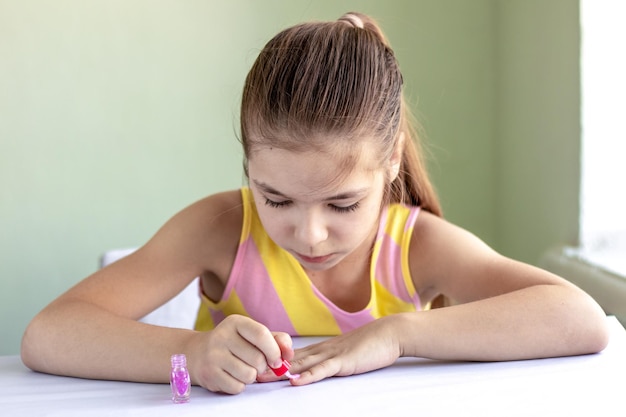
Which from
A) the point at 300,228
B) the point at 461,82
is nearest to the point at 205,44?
the point at 461,82

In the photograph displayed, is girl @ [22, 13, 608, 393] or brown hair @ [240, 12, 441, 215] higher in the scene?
brown hair @ [240, 12, 441, 215]

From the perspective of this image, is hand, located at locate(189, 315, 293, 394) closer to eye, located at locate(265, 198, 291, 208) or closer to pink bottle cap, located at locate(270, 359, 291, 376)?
pink bottle cap, located at locate(270, 359, 291, 376)

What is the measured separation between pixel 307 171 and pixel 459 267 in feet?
1.14

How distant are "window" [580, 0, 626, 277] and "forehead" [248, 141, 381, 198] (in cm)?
88

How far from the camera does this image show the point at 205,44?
2334 millimetres

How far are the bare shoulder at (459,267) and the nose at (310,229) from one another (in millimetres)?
287

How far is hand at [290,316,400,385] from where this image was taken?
985 mm

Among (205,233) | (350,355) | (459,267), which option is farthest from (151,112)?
(350,355)

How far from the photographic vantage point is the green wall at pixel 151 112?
7.50 ft

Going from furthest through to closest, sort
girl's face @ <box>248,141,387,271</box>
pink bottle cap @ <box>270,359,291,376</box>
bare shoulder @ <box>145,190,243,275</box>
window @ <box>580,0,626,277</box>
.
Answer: window @ <box>580,0,626,277</box>
bare shoulder @ <box>145,190,243,275</box>
girl's face @ <box>248,141,387,271</box>
pink bottle cap @ <box>270,359,291,376</box>

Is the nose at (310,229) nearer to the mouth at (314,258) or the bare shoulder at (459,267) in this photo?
the mouth at (314,258)

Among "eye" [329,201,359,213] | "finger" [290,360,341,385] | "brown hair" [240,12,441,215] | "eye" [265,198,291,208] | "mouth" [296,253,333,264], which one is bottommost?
"finger" [290,360,341,385]

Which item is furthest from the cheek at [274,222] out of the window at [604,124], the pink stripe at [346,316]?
the window at [604,124]

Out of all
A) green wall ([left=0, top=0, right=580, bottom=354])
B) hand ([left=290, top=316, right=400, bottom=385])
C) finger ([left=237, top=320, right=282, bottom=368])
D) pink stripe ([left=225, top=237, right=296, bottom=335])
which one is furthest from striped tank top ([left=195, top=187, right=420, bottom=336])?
green wall ([left=0, top=0, right=580, bottom=354])
